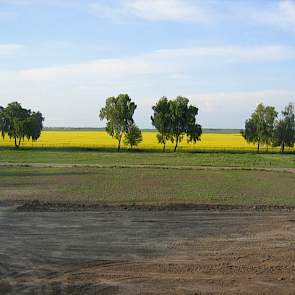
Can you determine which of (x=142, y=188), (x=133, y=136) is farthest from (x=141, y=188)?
(x=133, y=136)

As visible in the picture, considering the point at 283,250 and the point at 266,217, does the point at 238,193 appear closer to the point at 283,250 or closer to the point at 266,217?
the point at 266,217

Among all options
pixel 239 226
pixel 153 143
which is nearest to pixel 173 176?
pixel 239 226

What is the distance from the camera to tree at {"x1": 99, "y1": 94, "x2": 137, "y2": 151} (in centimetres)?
8306

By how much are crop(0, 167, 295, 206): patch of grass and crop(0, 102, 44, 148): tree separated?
45.0 metres

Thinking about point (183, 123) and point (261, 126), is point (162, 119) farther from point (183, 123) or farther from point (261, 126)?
point (261, 126)

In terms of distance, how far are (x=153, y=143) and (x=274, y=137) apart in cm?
2131

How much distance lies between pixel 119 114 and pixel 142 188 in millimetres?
56450

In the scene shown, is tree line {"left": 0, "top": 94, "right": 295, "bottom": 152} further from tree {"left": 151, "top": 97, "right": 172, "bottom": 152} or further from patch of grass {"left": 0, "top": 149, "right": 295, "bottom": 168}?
patch of grass {"left": 0, "top": 149, "right": 295, "bottom": 168}

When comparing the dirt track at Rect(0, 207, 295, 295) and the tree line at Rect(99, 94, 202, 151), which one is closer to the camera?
the dirt track at Rect(0, 207, 295, 295)

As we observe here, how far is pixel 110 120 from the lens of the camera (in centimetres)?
8438

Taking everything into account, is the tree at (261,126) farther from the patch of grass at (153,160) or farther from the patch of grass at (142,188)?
the patch of grass at (142,188)

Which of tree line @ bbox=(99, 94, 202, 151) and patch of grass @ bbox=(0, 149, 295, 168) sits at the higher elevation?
tree line @ bbox=(99, 94, 202, 151)

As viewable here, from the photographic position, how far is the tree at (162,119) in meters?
84.6

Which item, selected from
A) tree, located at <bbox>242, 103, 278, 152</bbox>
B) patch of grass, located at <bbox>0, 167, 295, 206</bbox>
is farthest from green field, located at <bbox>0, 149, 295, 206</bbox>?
tree, located at <bbox>242, 103, 278, 152</bbox>
